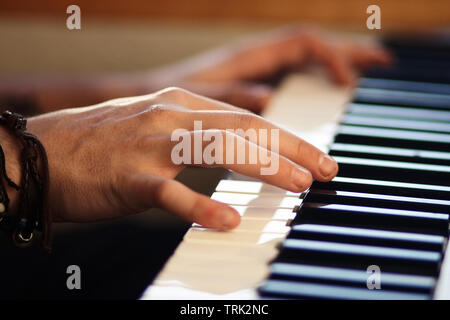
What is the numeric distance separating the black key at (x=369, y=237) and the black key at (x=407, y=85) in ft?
2.23

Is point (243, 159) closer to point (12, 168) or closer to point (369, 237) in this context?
point (369, 237)

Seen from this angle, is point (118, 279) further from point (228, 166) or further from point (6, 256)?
point (228, 166)

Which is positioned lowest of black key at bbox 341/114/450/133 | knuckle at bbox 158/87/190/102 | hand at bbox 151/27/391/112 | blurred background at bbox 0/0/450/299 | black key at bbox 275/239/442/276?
black key at bbox 275/239/442/276

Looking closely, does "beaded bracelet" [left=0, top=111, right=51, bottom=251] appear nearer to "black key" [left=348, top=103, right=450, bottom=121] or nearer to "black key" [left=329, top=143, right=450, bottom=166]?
"black key" [left=329, top=143, right=450, bottom=166]

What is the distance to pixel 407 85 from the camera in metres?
1.42

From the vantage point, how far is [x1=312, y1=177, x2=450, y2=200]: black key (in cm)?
90

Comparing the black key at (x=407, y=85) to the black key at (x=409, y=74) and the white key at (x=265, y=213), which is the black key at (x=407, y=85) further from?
the white key at (x=265, y=213)

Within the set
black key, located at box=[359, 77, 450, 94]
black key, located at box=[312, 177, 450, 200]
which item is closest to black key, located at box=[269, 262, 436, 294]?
black key, located at box=[312, 177, 450, 200]

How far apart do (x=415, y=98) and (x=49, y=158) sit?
2.58 feet

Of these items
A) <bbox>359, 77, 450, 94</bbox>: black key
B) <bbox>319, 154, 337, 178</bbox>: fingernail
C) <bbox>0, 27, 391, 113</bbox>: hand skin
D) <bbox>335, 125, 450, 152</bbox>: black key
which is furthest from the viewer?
<bbox>0, 27, 391, 113</bbox>: hand skin

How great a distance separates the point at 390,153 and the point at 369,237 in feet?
1.04

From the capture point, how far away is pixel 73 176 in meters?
0.91

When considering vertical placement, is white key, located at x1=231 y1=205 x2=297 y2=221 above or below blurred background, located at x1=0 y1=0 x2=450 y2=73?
below

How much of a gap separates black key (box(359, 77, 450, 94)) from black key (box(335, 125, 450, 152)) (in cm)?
26
